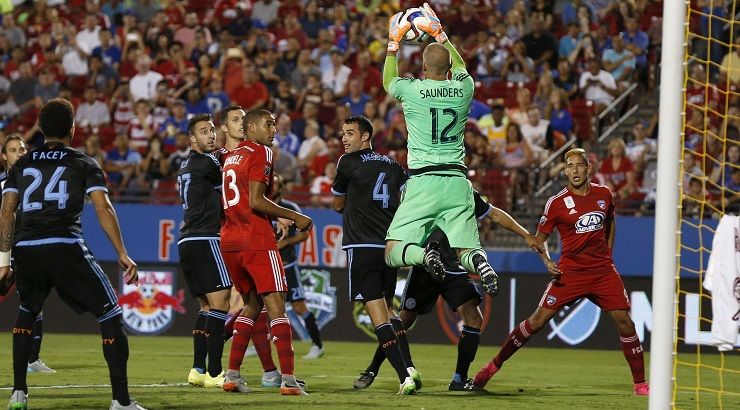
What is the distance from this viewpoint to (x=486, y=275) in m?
7.70

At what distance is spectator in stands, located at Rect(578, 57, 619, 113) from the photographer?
19.2 m

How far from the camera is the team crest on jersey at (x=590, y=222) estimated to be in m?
9.91

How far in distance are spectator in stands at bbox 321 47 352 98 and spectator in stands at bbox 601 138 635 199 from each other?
5.69 meters

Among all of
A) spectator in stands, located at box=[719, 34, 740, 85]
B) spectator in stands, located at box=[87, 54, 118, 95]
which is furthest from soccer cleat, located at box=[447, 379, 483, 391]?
spectator in stands, located at box=[87, 54, 118, 95]

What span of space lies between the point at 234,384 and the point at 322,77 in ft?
43.2

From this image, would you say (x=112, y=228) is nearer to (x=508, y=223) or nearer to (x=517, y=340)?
(x=508, y=223)

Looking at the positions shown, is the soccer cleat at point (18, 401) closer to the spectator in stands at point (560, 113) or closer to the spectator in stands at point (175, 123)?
the spectator in stands at point (560, 113)

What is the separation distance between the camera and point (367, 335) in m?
16.8

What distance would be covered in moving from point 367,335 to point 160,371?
225 inches

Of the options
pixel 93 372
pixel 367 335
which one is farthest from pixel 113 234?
pixel 367 335

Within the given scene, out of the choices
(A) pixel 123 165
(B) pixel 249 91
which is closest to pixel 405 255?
(A) pixel 123 165

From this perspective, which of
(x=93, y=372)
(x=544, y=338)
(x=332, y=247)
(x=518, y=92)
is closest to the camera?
(x=93, y=372)

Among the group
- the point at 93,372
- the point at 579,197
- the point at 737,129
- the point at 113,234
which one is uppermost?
the point at 737,129

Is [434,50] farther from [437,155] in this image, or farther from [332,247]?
[332,247]
